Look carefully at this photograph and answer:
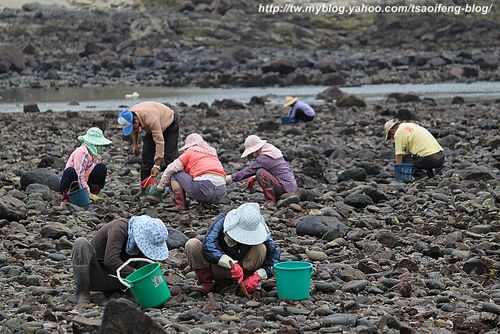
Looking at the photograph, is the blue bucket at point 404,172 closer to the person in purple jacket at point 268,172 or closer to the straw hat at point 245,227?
the person in purple jacket at point 268,172

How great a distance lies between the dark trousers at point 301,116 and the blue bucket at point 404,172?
852cm

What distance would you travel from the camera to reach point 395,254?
29.7 ft

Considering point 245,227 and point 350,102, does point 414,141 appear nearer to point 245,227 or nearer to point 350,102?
point 245,227

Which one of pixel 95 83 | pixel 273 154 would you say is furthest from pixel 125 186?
pixel 95 83

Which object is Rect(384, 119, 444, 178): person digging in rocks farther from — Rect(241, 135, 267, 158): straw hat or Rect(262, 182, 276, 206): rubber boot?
Rect(241, 135, 267, 158): straw hat

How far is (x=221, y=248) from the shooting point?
7.54m

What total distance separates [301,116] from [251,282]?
1488cm

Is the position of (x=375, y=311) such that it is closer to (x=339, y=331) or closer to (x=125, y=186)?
(x=339, y=331)

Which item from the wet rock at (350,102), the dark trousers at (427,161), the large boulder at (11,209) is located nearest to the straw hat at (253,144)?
the large boulder at (11,209)

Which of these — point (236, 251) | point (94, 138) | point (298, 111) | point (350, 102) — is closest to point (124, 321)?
point (236, 251)

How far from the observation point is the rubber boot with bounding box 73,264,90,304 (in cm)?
739

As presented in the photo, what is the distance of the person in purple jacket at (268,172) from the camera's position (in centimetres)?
1157

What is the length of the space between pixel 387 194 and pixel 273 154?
181cm

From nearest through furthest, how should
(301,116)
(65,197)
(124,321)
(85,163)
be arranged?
(124,321), (65,197), (85,163), (301,116)
